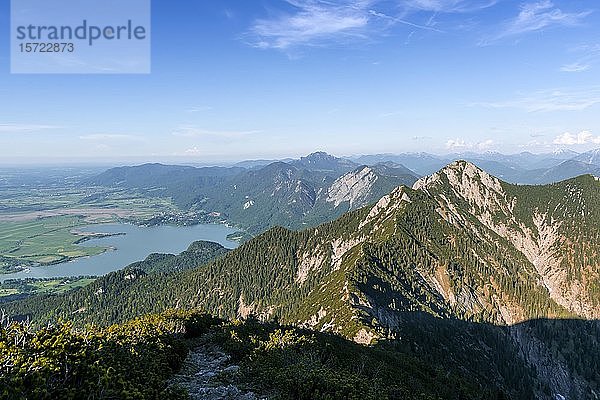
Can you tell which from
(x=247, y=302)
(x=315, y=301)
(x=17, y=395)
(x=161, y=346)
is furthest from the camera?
(x=247, y=302)

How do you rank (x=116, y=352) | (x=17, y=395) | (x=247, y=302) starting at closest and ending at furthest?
(x=17, y=395)
(x=116, y=352)
(x=247, y=302)

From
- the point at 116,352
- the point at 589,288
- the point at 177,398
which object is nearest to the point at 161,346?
the point at 116,352

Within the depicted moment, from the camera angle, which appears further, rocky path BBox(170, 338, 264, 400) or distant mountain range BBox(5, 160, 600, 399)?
distant mountain range BBox(5, 160, 600, 399)

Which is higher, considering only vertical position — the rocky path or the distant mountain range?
the rocky path

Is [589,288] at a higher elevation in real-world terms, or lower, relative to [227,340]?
lower

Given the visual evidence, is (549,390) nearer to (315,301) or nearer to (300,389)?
(315,301)

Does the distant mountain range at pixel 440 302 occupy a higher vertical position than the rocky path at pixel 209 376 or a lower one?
lower

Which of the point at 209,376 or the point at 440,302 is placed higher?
the point at 209,376

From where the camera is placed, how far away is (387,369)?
58.6 metres

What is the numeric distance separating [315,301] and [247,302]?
63253 millimetres

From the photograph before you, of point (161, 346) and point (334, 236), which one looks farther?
point (334, 236)

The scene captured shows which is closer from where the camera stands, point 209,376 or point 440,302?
point 209,376

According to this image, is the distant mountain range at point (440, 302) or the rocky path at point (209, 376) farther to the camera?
the distant mountain range at point (440, 302)

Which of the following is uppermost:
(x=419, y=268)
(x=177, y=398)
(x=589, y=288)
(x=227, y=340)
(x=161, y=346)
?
(x=177, y=398)
